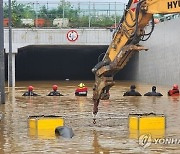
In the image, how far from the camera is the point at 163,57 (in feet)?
145

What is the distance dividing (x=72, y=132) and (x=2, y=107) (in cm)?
973

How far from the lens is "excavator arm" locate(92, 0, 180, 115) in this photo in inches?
527

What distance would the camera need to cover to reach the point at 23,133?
1445cm

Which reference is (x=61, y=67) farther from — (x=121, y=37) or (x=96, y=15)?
(x=121, y=37)

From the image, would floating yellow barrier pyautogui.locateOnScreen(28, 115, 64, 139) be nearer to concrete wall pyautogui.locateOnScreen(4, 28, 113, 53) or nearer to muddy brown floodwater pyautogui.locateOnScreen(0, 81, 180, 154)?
muddy brown floodwater pyautogui.locateOnScreen(0, 81, 180, 154)

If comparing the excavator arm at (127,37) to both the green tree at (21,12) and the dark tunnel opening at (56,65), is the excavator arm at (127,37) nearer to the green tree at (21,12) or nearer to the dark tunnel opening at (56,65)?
the green tree at (21,12)

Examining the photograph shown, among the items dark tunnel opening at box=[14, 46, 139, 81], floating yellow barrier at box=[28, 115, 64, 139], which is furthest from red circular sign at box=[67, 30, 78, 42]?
floating yellow barrier at box=[28, 115, 64, 139]

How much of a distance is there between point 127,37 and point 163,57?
1196 inches

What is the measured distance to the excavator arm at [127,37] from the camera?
13.4m

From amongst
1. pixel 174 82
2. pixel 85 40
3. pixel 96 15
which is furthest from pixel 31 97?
pixel 96 15

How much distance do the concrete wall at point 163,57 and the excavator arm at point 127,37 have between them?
25520mm

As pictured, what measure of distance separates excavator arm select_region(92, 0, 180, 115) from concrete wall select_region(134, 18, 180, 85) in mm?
25520

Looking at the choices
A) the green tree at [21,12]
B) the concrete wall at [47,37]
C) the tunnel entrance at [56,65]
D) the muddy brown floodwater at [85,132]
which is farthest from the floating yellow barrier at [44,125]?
the tunnel entrance at [56,65]

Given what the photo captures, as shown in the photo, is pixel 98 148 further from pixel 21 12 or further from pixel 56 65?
pixel 56 65
